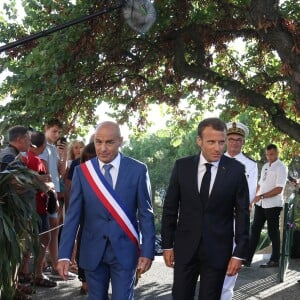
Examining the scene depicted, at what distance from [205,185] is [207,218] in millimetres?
246

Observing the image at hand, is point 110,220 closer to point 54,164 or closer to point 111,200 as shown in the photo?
point 111,200

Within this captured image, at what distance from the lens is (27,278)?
661cm

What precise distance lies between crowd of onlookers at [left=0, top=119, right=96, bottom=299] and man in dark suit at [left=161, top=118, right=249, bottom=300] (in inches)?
50.4

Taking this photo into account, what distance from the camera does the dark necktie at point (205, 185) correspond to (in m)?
4.30

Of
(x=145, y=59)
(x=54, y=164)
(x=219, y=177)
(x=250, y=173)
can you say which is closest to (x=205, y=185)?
(x=219, y=177)

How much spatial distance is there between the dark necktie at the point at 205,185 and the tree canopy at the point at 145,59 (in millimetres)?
4355

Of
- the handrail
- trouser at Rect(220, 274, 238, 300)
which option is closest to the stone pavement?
the handrail

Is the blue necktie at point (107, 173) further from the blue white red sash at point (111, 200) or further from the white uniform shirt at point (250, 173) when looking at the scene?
the white uniform shirt at point (250, 173)

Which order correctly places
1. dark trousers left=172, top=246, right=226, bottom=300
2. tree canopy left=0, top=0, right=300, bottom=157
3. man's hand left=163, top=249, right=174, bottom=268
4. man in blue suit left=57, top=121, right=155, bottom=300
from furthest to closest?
tree canopy left=0, top=0, right=300, bottom=157 < man's hand left=163, top=249, right=174, bottom=268 < dark trousers left=172, top=246, right=226, bottom=300 < man in blue suit left=57, top=121, right=155, bottom=300

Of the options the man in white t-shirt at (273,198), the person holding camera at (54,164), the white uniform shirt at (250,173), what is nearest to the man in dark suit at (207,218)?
the white uniform shirt at (250,173)

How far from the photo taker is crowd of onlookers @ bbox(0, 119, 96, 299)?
19.2ft

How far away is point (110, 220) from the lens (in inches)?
166

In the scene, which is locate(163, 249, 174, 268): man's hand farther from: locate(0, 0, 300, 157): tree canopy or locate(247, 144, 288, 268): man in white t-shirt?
locate(247, 144, 288, 268): man in white t-shirt

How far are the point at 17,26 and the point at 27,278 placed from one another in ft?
19.7
